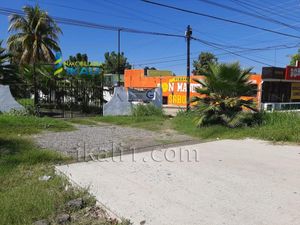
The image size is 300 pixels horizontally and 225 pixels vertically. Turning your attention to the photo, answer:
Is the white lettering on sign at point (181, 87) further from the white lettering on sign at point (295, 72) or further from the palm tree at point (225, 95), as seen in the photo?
the palm tree at point (225, 95)

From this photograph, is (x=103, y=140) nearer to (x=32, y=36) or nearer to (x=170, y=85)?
(x=32, y=36)

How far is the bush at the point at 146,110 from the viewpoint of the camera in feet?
51.9

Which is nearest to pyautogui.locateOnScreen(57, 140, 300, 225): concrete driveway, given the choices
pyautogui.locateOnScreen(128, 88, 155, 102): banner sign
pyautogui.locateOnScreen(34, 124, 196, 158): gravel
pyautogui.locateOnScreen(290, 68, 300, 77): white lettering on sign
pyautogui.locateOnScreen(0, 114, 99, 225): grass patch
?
pyautogui.locateOnScreen(0, 114, 99, 225): grass patch

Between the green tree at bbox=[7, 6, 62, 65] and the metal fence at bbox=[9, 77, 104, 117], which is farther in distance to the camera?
the green tree at bbox=[7, 6, 62, 65]

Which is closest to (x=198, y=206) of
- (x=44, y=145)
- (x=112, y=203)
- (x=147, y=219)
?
(x=147, y=219)

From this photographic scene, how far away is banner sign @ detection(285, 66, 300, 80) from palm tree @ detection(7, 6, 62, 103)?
66.9 feet

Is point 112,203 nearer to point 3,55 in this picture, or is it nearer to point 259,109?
point 259,109

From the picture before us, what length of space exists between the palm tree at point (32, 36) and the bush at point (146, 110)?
1402 centimetres

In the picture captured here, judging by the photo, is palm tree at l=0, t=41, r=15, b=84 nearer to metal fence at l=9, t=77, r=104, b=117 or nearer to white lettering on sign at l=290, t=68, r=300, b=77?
metal fence at l=9, t=77, r=104, b=117

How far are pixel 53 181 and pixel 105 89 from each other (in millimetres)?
12547

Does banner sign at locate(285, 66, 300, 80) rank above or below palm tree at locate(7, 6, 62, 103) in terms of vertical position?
below

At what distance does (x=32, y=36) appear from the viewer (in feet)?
88.8

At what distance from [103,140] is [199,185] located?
471 centimetres

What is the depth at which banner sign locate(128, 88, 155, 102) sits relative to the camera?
1658 centimetres
